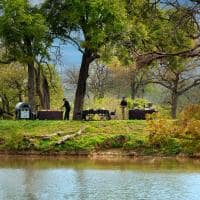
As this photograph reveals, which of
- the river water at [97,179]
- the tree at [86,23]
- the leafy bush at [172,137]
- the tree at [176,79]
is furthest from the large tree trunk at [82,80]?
the tree at [176,79]

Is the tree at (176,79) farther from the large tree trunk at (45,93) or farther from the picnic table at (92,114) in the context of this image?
the picnic table at (92,114)

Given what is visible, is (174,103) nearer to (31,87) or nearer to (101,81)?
(101,81)

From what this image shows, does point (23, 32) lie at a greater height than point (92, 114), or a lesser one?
greater

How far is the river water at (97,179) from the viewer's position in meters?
26.0

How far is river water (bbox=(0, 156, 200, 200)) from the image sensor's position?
1024 inches

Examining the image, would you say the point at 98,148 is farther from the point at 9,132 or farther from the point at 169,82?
the point at 169,82

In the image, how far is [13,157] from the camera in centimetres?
4284

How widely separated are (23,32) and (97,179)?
77.0ft

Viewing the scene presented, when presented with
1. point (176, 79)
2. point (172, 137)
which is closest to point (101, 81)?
point (176, 79)

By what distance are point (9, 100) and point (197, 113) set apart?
59.8 meters

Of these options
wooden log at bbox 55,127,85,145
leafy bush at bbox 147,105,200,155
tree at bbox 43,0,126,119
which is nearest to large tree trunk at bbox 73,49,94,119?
tree at bbox 43,0,126,119

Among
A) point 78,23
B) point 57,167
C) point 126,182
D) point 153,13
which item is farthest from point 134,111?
point 153,13

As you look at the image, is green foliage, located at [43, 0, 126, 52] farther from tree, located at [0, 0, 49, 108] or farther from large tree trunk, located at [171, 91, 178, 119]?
large tree trunk, located at [171, 91, 178, 119]

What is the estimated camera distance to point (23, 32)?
5250 centimetres
